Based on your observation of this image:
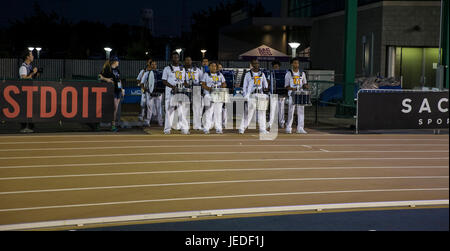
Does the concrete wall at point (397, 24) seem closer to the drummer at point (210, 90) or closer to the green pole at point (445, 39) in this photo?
the green pole at point (445, 39)

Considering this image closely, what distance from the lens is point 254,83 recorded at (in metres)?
18.5

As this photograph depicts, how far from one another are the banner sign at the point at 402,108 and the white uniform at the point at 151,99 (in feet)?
19.0

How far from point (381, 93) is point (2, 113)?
30.6ft

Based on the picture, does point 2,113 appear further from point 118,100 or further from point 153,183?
point 153,183

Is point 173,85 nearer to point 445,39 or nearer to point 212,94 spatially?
point 212,94

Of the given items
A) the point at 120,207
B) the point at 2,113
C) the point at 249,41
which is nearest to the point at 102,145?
the point at 2,113

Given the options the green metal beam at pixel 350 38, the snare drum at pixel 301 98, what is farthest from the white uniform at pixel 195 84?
the green metal beam at pixel 350 38

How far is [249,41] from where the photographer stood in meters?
57.0

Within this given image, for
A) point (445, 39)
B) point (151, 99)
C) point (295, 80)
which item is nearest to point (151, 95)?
point (151, 99)

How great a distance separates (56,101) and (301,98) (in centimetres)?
610

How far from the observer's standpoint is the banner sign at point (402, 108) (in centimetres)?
1862

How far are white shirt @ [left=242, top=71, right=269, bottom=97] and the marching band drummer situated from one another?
3.25 metres

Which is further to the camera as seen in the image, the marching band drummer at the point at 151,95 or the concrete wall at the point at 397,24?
the concrete wall at the point at 397,24

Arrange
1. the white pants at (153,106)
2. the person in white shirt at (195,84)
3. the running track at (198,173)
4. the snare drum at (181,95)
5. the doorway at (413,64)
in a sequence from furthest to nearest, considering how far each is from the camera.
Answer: the doorway at (413,64), the white pants at (153,106), the person in white shirt at (195,84), the snare drum at (181,95), the running track at (198,173)
